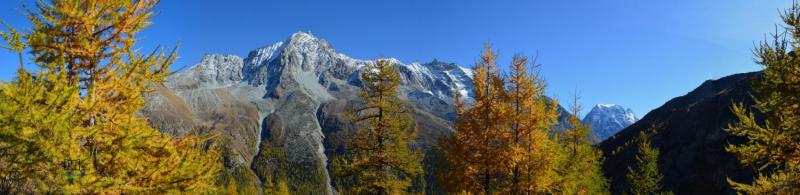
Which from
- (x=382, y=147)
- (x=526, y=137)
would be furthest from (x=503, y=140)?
(x=382, y=147)

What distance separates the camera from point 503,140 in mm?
14219

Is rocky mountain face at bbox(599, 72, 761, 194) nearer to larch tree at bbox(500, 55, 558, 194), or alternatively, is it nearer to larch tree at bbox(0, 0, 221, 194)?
larch tree at bbox(500, 55, 558, 194)

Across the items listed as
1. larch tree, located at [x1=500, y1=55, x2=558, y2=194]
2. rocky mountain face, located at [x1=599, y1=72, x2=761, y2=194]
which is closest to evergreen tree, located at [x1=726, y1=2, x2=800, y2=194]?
larch tree, located at [x1=500, y1=55, x2=558, y2=194]

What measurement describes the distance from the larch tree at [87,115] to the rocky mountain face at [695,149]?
67237mm

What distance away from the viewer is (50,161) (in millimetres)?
7125

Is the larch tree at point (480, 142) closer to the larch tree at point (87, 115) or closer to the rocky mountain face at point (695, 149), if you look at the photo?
the larch tree at point (87, 115)

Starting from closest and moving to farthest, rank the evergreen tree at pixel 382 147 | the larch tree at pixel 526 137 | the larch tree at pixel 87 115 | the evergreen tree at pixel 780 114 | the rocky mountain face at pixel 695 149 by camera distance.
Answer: the larch tree at pixel 87 115
the evergreen tree at pixel 780 114
the larch tree at pixel 526 137
the evergreen tree at pixel 382 147
the rocky mountain face at pixel 695 149

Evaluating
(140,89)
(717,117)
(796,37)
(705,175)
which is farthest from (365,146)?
(717,117)

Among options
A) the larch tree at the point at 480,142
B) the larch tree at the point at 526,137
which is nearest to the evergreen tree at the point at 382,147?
the larch tree at the point at 480,142

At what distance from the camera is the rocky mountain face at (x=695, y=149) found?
76.0m

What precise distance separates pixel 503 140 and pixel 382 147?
669 centimetres

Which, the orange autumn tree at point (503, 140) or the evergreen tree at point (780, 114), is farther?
the orange autumn tree at point (503, 140)

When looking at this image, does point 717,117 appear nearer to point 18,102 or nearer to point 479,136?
point 479,136

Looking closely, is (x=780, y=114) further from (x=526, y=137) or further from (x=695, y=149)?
(x=695, y=149)
